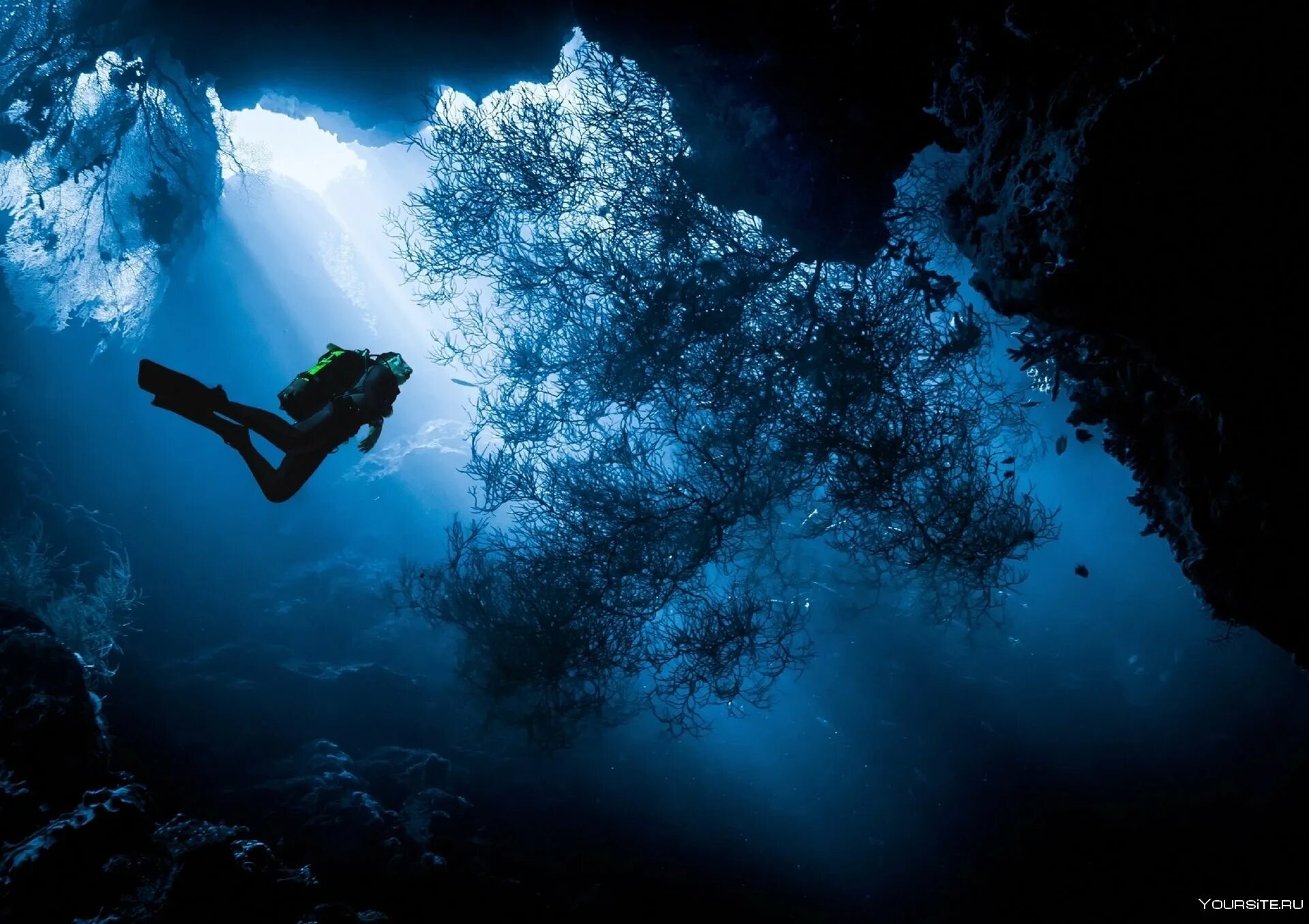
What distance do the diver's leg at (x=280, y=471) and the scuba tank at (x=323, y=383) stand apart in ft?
1.15

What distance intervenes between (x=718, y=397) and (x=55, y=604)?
16.0 meters

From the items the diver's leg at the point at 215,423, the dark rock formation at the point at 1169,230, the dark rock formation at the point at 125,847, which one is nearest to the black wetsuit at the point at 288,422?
the diver's leg at the point at 215,423

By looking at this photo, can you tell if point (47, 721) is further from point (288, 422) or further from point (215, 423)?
point (288, 422)

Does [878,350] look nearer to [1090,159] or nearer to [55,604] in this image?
[1090,159]

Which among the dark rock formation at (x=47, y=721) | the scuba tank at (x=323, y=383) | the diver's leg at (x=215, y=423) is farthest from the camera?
the dark rock formation at (x=47, y=721)

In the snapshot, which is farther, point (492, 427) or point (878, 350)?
point (492, 427)

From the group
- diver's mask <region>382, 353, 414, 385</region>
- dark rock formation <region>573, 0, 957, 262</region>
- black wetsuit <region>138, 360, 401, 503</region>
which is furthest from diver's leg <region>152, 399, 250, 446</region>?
dark rock formation <region>573, 0, 957, 262</region>

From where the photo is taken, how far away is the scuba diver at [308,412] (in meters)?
4.03

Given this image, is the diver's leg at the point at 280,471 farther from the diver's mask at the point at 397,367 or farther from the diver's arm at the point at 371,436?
the diver's mask at the point at 397,367

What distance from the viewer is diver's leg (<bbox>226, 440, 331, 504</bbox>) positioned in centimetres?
434

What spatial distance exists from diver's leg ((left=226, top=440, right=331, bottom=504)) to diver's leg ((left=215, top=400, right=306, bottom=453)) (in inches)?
4.4

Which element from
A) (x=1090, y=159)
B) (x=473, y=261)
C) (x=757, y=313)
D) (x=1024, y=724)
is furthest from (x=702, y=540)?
(x=1024, y=724)

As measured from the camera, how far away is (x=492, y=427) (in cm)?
826

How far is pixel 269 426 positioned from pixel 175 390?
2.03ft
